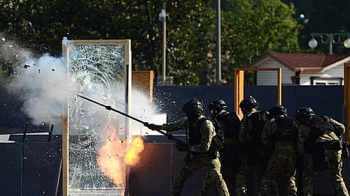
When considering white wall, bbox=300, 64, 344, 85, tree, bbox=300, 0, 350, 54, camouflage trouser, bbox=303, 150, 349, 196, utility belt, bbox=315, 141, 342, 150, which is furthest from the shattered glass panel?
tree, bbox=300, 0, 350, 54

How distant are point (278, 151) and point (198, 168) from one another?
4.21ft

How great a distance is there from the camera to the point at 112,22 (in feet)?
112

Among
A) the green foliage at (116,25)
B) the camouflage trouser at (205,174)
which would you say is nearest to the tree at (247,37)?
the green foliage at (116,25)

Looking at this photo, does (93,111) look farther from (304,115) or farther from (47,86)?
(304,115)

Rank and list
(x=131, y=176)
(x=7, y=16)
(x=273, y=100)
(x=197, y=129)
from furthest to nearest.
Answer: (x=7, y=16) → (x=273, y=100) → (x=131, y=176) → (x=197, y=129)

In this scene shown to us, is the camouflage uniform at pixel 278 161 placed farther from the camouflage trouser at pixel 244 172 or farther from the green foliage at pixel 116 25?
the green foliage at pixel 116 25

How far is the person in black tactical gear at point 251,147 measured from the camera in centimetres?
1412

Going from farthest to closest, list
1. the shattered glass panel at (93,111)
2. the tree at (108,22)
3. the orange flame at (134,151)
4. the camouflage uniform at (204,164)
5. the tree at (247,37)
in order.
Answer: the tree at (247,37) → the tree at (108,22) → the orange flame at (134,151) → the shattered glass panel at (93,111) → the camouflage uniform at (204,164)

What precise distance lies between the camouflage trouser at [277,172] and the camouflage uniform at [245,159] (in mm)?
244

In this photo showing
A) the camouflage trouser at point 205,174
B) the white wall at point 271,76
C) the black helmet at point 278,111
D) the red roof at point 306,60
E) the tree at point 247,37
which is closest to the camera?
the camouflage trouser at point 205,174

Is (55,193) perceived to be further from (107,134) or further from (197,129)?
(197,129)

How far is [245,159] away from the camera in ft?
46.7

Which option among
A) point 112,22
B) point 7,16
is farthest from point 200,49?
point 7,16

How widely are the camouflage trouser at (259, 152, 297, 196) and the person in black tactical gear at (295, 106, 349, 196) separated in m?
0.20
